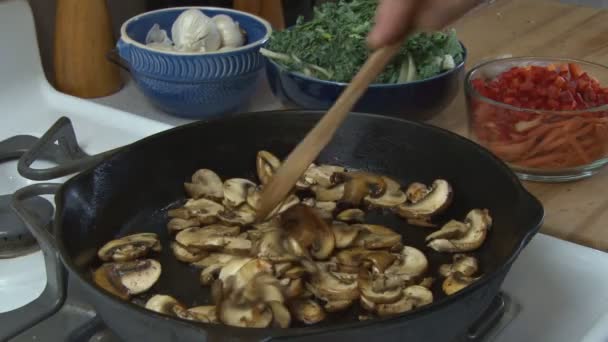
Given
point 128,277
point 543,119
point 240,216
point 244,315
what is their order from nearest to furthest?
point 244,315, point 128,277, point 240,216, point 543,119

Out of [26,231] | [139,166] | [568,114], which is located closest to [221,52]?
[139,166]

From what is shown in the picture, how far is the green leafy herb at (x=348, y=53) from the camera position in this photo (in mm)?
1056

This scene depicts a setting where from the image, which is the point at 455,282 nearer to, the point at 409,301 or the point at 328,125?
the point at 409,301

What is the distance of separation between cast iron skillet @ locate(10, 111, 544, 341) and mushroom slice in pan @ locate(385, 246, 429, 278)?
2 centimetres

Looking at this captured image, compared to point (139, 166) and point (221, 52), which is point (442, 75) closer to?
point (221, 52)

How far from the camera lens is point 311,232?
30.4 inches

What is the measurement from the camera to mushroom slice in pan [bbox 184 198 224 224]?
0.83 metres

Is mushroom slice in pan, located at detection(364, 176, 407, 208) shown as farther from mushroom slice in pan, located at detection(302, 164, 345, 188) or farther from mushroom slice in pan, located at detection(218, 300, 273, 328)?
mushroom slice in pan, located at detection(218, 300, 273, 328)

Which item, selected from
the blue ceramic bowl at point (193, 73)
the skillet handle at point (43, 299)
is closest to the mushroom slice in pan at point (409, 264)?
the skillet handle at point (43, 299)

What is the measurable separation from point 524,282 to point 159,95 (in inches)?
22.7

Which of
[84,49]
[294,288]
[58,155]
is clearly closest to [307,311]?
[294,288]

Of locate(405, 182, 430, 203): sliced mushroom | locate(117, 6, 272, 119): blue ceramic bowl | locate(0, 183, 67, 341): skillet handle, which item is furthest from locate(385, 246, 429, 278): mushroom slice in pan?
locate(117, 6, 272, 119): blue ceramic bowl

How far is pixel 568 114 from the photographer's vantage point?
0.93 m

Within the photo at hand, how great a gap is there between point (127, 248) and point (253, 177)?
0.22 m
